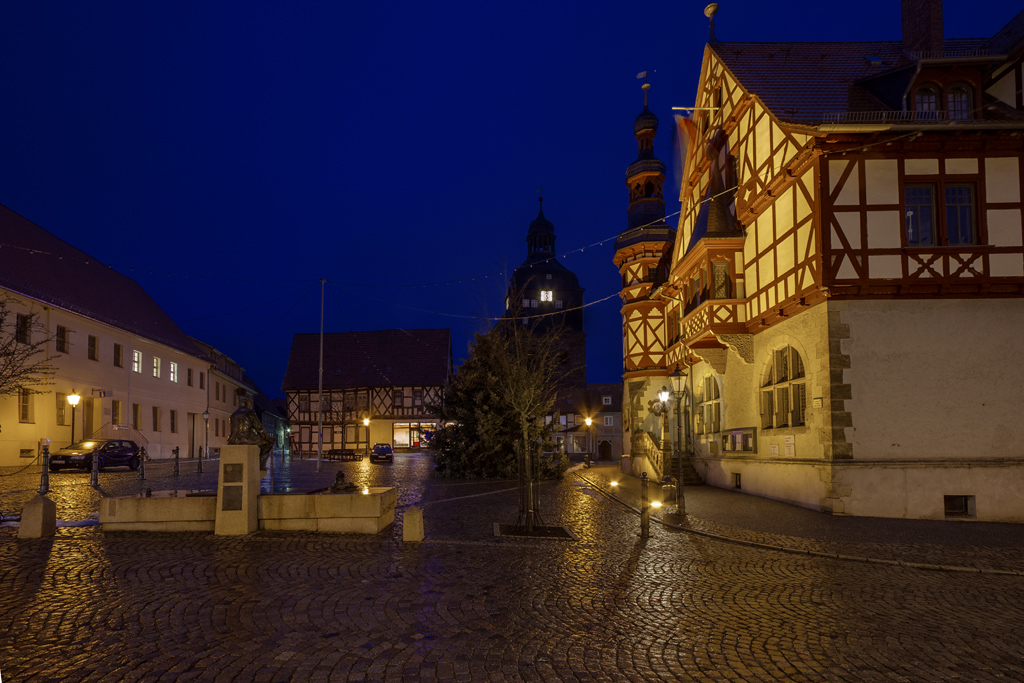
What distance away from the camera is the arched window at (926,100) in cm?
1776

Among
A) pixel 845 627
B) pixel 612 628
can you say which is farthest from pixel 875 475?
pixel 612 628

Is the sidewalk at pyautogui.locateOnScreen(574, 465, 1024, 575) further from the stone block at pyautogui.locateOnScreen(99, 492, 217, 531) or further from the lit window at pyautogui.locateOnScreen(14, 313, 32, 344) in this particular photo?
the lit window at pyautogui.locateOnScreen(14, 313, 32, 344)

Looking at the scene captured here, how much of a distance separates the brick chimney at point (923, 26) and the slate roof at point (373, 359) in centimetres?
4814

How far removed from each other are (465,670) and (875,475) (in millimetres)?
13306

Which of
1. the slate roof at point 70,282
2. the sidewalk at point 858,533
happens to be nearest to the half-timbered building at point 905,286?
the sidewalk at point 858,533

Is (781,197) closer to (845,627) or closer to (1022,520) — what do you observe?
(1022,520)

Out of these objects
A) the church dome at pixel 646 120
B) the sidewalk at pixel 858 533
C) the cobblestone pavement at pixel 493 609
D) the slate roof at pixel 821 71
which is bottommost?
the sidewalk at pixel 858 533

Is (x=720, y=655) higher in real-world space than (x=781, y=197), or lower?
lower

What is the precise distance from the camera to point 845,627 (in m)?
7.11

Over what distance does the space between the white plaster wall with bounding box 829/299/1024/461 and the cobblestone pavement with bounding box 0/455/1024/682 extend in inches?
142

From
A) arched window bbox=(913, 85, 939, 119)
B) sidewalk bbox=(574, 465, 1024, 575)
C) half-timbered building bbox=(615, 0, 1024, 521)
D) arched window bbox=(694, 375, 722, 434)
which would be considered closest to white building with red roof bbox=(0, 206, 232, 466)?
arched window bbox=(694, 375, 722, 434)

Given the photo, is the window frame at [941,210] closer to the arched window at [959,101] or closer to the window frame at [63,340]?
the arched window at [959,101]

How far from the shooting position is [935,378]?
1627 cm

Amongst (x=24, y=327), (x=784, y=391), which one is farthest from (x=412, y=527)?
(x=24, y=327)
